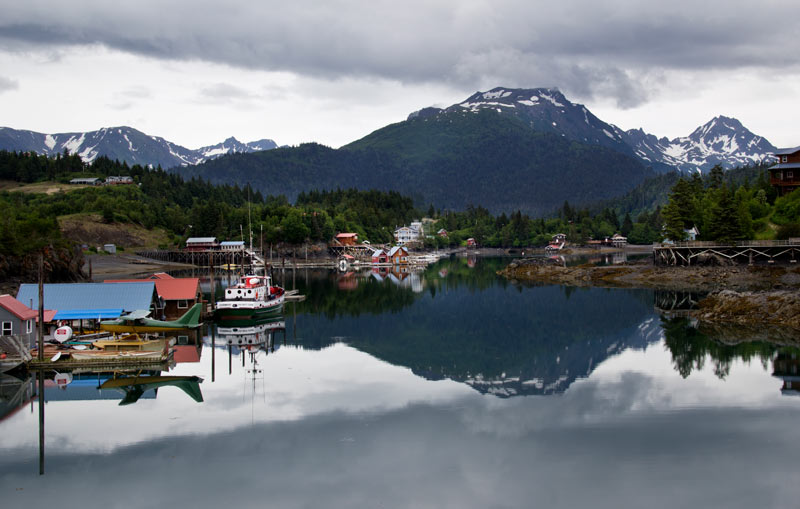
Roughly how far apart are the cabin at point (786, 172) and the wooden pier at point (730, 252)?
13879 millimetres

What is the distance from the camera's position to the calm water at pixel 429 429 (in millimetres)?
16859

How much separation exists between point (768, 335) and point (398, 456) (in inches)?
1096

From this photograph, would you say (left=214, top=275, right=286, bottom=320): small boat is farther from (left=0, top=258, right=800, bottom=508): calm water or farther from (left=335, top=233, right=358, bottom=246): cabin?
(left=335, top=233, right=358, bottom=246): cabin

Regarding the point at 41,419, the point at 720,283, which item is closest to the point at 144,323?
the point at 41,419

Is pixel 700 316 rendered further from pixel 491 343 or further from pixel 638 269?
pixel 638 269

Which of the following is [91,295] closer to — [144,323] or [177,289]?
[144,323]

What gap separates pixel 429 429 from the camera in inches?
858

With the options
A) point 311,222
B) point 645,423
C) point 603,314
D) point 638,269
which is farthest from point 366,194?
point 645,423

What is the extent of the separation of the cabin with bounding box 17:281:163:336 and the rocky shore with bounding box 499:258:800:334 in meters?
36.0

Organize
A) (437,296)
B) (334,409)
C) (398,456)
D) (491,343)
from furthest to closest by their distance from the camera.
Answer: (437,296) → (491,343) → (334,409) → (398,456)

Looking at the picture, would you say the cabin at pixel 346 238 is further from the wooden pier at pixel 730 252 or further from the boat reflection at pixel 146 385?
the boat reflection at pixel 146 385

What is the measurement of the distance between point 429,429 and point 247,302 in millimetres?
28703

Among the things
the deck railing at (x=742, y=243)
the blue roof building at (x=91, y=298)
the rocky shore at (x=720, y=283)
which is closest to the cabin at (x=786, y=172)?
the deck railing at (x=742, y=243)

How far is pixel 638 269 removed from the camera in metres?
77.1
